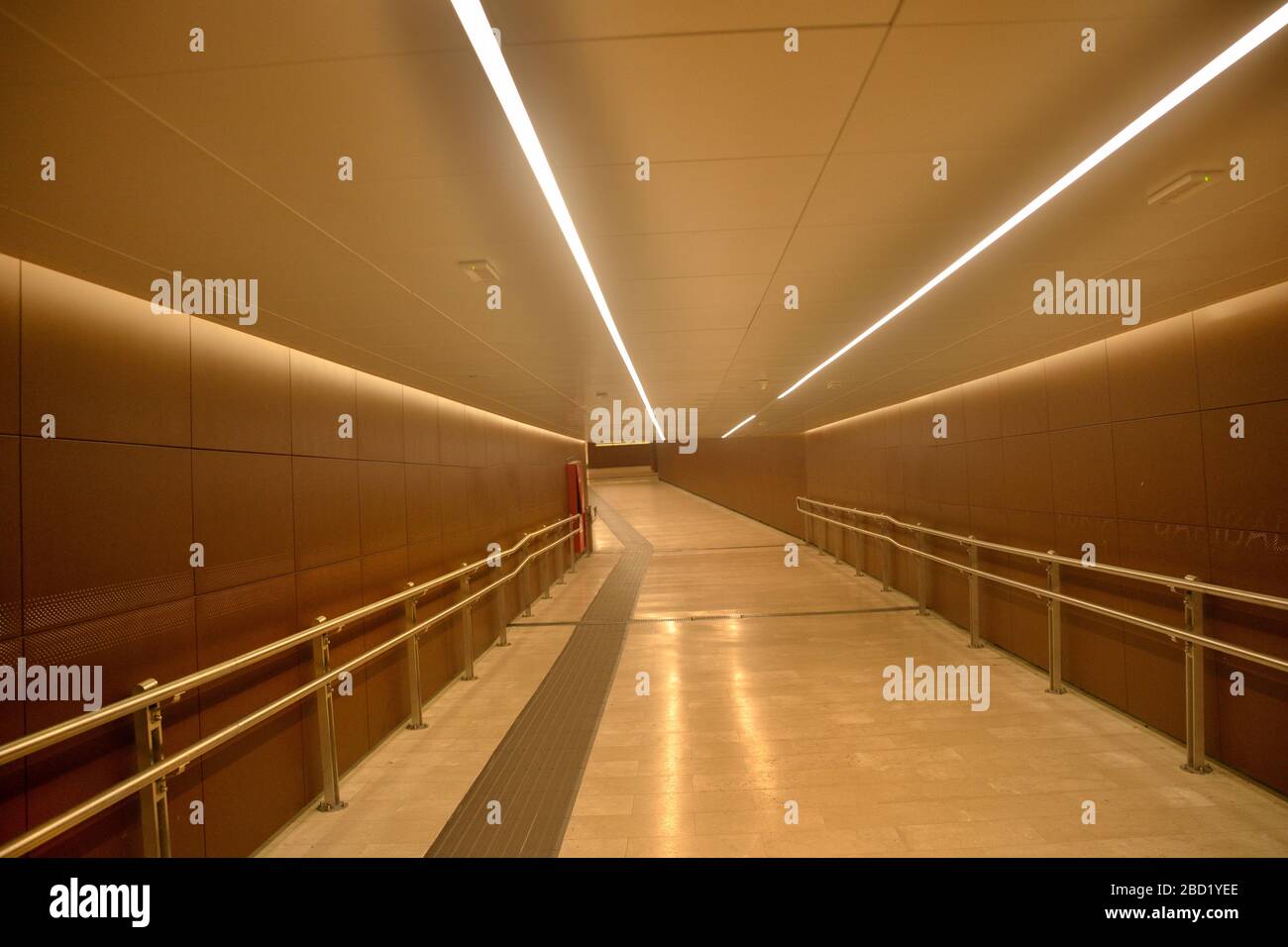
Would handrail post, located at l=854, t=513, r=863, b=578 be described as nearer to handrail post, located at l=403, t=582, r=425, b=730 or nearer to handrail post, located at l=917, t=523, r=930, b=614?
handrail post, located at l=917, t=523, r=930, b=614

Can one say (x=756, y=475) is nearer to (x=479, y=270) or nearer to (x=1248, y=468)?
(x=1248, y=468)

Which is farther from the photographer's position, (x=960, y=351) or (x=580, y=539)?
(x=580, y=539)

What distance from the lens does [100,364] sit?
231 cm

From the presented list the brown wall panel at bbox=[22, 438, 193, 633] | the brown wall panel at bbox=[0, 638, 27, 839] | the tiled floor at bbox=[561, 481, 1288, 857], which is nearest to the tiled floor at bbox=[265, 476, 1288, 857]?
the tiled floor at bbox=[561, 481, 1288, 857]

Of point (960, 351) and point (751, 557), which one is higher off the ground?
point (960, 351)

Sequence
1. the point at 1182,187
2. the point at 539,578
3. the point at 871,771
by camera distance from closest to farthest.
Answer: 1. the point at 1182,187
2. the point at 871,771
3. the point at 539,578

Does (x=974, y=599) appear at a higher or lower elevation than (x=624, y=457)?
lower

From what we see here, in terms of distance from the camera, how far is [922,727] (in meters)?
3.83

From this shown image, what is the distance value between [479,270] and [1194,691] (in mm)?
4006

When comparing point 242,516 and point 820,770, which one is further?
point 820,770

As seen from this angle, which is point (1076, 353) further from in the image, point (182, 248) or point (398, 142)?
point (182, 248)

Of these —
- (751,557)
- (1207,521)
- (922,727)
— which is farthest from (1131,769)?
(751,557)

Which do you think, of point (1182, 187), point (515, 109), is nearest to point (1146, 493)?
point (1182, 187)

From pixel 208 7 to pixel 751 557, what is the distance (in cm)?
→ 1119
